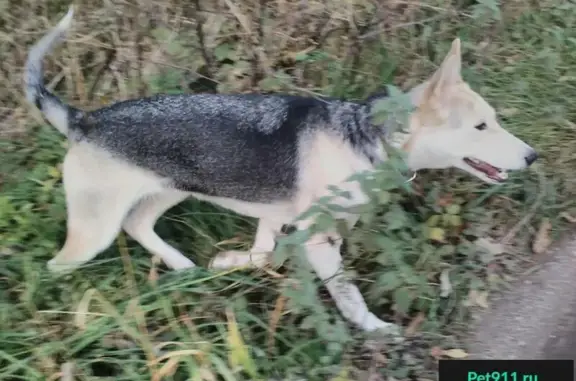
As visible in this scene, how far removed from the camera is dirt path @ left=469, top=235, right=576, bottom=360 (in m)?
3.00

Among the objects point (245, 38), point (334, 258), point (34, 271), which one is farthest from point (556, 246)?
point (34, 271)

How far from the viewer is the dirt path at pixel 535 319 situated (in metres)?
3.00

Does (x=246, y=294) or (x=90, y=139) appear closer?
(x=90, y=139)

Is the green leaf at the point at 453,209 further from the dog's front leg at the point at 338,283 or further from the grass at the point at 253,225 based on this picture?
the dog's front leg at the point at 338,283

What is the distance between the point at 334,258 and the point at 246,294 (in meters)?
0.47

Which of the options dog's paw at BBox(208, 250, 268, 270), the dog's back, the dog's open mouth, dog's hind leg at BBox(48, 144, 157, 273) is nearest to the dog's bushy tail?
the dog's back

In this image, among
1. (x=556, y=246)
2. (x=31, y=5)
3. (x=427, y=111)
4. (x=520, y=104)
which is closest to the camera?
(x=427, y=111)

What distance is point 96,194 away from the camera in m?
2.93

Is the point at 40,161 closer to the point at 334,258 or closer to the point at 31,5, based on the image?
the point at 31,5

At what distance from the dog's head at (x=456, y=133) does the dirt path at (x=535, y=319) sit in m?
0.65

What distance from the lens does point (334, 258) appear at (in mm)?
2973

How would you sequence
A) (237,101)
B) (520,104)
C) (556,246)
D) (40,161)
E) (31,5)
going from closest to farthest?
(237,101), (556,246), (40,161), (520,104), (31,5)

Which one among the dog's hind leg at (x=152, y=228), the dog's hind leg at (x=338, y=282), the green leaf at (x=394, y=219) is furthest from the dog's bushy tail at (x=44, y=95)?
the green leaf at (x=394, y=219)

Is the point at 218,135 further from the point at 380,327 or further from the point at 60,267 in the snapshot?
the point at 380,327
